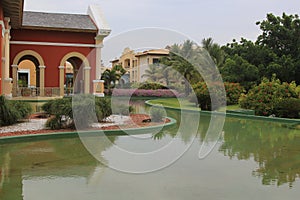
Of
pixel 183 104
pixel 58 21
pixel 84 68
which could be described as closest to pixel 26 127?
pixel 84 68

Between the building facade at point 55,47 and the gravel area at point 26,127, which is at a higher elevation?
the building facade at point 55,47

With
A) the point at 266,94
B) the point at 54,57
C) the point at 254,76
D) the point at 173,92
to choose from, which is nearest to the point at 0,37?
the point at 54,57

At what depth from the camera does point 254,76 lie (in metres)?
26.3

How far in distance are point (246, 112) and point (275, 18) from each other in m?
11.8

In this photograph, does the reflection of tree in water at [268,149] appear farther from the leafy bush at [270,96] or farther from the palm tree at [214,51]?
the palm tree at [214,51]

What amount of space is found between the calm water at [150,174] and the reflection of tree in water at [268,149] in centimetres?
2

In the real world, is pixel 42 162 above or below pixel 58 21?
below

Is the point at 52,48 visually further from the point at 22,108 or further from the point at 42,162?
the point at 42,162

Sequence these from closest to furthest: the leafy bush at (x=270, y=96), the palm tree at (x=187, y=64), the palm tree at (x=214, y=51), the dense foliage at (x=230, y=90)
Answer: the leafy bush at (x=270, y=96)
the dense foliage at (x=230, y=90)
the palm tree at (x=187, y=64)
the palm tree at (x=214, y=51)

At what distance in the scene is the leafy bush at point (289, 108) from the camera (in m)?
16.8

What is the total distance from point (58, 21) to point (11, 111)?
1446cm

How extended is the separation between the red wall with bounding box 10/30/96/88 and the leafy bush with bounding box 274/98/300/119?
12610mm

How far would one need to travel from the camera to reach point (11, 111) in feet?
40.4

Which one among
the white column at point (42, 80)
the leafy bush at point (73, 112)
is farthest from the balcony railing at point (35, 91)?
the leafy bush at point (73, 112)
